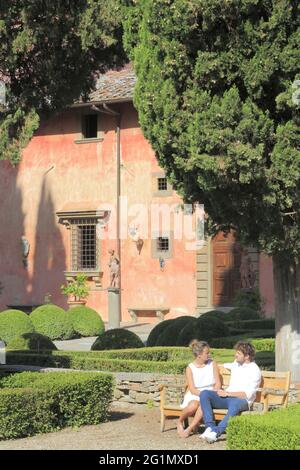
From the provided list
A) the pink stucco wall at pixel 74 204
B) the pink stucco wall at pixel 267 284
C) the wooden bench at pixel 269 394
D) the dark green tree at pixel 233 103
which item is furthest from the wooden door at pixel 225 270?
the wooden bench at pixel 269 394

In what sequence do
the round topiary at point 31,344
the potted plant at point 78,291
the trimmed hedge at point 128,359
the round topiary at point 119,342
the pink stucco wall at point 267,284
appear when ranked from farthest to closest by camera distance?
the potted plant at point 78,291, the pink stucco wall at point 267,284, the round topiary at point 119,342, the round topiary at point 31,344, the trimmed hedge at point 128,359

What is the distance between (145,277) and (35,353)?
1376 centimetres

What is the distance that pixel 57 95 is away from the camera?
42.2 ft

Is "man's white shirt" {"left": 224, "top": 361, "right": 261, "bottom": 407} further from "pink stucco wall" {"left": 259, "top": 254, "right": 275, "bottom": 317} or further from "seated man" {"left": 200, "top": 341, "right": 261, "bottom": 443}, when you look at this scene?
"pink stucco wall" {"left": 259, "top": 254, "right": 275, "bottom": 317}

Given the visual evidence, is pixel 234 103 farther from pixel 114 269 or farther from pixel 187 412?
pixel 114 269

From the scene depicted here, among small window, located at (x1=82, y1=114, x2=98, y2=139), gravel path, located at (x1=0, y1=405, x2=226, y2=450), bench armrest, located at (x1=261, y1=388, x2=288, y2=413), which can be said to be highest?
small window, located at (x1=82, y1=114, x2=98, y2=139)

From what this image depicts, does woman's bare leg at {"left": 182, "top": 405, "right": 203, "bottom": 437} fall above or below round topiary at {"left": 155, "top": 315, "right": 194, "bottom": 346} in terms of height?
below

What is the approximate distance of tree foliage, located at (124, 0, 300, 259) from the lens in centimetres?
981

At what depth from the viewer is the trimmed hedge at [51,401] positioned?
31.4 ft

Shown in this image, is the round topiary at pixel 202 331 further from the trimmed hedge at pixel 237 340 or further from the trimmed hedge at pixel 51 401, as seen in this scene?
the trimmed hedge at pixel 51 401

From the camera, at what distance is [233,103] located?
32.2ft

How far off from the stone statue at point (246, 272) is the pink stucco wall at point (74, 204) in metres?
1.35

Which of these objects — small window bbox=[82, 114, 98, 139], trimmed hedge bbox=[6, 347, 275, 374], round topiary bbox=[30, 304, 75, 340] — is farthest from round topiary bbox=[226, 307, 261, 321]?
small window bbox=[82, 114, 98, 139]

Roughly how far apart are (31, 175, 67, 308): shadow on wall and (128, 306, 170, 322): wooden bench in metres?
2.60
